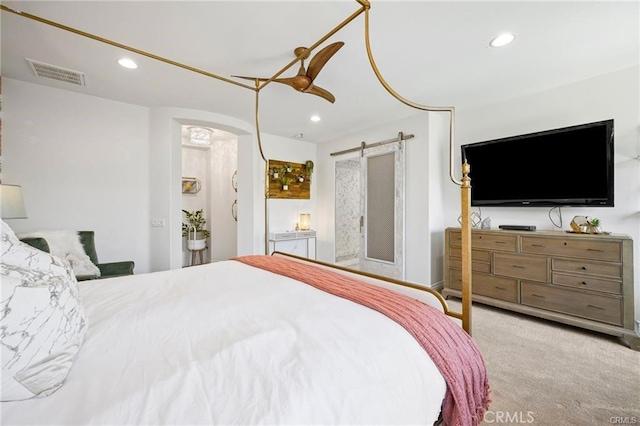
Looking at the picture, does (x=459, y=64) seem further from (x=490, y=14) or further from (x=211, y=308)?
(x=211, y=308)

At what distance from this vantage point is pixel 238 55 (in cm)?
233

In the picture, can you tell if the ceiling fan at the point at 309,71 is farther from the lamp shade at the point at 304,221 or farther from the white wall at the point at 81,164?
the lamp shade at the point at 304,221

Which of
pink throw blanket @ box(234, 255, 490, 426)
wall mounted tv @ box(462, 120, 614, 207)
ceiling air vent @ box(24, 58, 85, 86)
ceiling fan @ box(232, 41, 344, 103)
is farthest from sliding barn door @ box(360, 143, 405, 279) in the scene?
ceiling air vent @ box(24, 58, 85, 86)

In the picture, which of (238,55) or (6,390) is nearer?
(6,390)

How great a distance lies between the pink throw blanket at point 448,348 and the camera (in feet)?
3.21

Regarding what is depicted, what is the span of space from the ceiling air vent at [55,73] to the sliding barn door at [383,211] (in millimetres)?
3834

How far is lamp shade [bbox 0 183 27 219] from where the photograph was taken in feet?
6.61

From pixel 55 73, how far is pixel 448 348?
13.3ft

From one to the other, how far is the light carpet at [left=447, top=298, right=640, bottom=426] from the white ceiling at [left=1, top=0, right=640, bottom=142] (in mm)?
2637

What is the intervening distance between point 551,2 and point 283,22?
6.09 ft

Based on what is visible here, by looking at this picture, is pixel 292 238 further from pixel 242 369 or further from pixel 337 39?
pixel 242 369

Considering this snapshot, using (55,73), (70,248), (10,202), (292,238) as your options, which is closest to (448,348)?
(10,202)

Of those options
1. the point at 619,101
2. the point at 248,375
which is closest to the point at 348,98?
the point at 619,101

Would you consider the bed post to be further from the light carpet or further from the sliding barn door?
the sliding barn door
